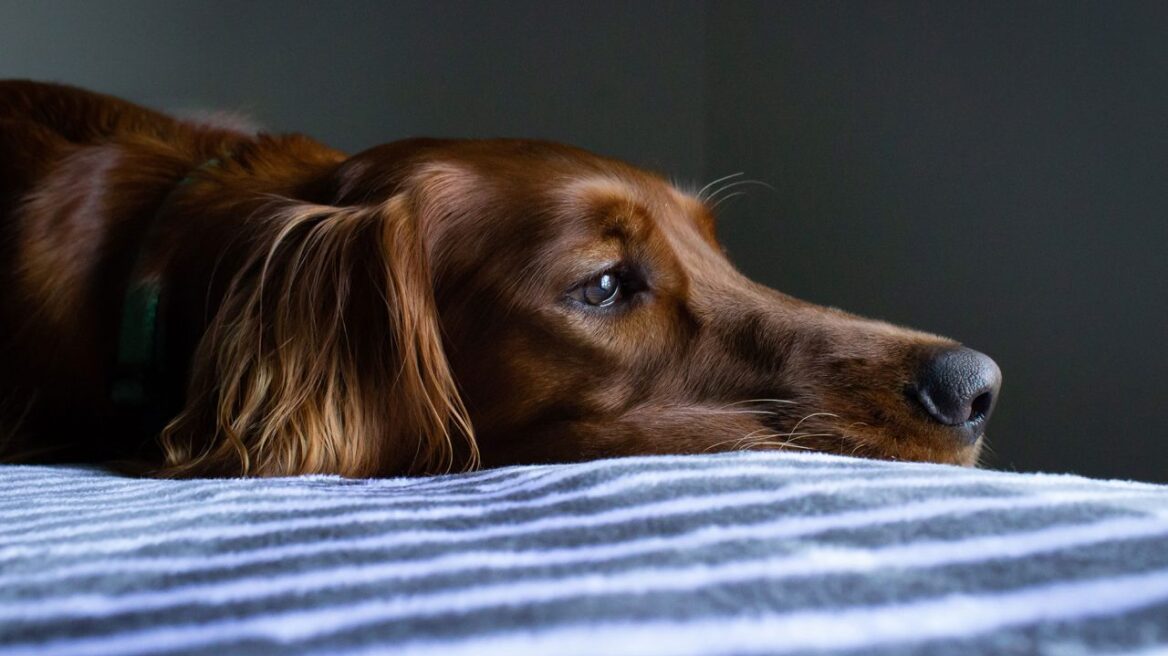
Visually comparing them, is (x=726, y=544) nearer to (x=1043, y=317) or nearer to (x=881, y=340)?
(x=881, y=340)

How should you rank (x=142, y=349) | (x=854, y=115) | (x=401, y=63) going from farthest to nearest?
1. (x=401, y=63)
2. (x=854, y=115)
3. (x=142, y=349)

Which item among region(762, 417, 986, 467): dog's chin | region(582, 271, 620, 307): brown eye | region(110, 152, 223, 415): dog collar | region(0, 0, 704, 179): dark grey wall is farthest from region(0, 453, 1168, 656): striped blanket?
region(0, 0, 704, 179): dark grey wall

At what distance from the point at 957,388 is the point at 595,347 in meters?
0.42

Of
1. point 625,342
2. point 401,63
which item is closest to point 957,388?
point 625,342

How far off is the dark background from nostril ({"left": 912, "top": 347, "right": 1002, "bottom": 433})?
92 centimetres

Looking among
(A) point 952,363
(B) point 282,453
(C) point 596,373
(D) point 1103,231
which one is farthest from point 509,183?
(D) point 1103,231

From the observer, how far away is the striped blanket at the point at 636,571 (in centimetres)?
50

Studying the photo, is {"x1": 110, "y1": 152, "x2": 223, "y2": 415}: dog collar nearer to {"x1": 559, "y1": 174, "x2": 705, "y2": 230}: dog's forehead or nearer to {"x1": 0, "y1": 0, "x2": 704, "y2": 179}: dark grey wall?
{"x1": 559, "y1": 174, "x2": 705, "y2": 230}: dog's forehead

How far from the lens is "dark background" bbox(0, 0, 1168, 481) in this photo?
1978 millimetres

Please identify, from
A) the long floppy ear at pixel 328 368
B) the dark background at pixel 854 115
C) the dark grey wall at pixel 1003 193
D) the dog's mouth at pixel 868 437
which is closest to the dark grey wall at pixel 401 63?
the dark background at pixel 854 115

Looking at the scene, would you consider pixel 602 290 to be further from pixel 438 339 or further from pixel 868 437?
pixel 868 437

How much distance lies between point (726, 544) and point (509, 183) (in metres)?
0.79

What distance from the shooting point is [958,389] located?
1.15 meters

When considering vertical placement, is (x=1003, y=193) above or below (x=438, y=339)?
below
